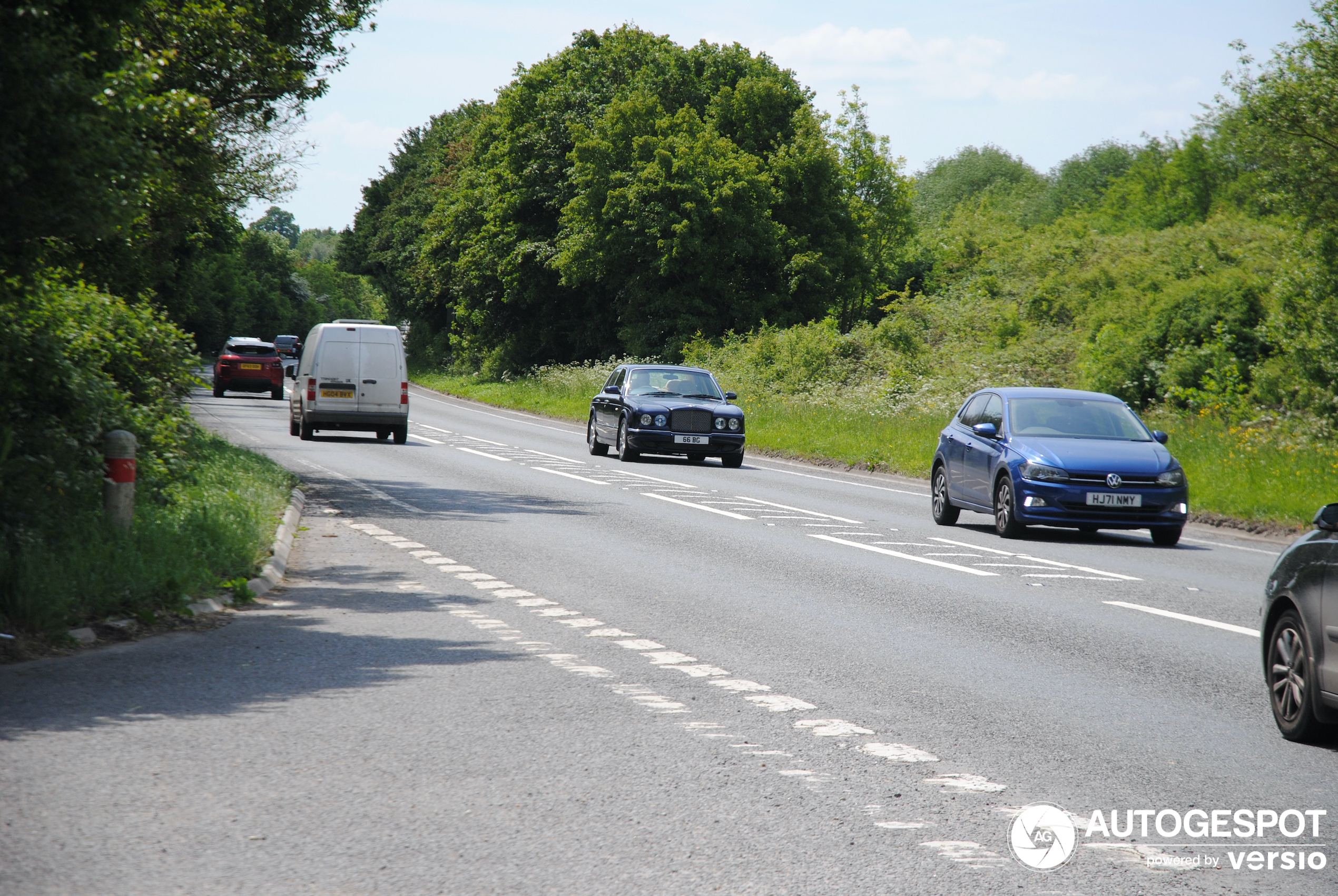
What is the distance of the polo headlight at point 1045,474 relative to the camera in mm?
14578

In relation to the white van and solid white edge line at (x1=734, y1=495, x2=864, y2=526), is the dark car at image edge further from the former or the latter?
the white van

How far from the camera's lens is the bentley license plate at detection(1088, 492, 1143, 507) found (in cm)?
1447

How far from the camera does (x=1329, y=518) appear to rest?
5785mm

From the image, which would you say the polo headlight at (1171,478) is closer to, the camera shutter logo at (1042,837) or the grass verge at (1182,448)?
the grass verge at (1182,448)

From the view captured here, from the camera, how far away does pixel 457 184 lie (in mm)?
72000

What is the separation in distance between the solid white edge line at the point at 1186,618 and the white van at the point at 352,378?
19.1 meters

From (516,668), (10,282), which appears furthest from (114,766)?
(10,282)

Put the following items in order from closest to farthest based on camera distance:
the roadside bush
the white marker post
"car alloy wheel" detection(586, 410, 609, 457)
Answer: the roadside bush, the white marker post, "car alloy wheel" detection(586, 410, 609, 457)

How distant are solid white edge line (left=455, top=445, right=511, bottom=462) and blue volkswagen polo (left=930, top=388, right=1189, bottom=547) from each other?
11.1 meters

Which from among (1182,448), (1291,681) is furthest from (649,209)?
(1291,681)

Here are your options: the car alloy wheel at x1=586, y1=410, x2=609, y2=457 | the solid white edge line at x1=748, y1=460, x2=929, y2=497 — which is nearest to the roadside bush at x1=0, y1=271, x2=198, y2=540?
the solid white edge line at x1=748, y1=460, x2=929, y2=497

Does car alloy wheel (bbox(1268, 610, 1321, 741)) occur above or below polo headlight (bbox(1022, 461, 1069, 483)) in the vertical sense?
below

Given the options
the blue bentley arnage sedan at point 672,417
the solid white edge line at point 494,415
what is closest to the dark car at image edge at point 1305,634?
the blue bentley arnage sedan at point 672,417

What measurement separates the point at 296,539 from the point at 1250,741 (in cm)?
961
